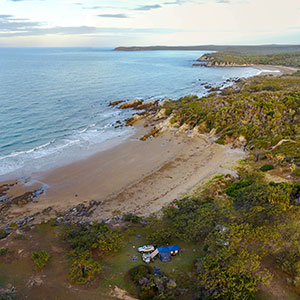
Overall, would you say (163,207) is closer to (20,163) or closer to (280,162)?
(280,162)

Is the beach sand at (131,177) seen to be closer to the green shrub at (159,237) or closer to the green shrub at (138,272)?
the green shrub at (159,237)

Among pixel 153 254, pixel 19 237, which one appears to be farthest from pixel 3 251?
pixel 153 254

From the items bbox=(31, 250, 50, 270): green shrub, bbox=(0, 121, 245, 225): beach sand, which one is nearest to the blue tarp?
bbox=(0, 121, 245, 225): beach sand

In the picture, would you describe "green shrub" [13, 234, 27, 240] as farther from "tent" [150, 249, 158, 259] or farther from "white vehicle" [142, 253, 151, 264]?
"tent" [150, 249, 158, 259]

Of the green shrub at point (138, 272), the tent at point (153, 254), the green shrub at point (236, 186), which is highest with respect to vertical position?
the green shrub at point (236, 186)

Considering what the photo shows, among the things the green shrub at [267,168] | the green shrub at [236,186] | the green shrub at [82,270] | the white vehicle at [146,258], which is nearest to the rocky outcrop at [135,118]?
the green shrub at [267,168]

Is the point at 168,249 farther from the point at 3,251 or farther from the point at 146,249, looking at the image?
the point at 3,251

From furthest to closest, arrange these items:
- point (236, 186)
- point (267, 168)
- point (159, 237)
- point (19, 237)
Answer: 1. point (267, 168)
2. point (236, 186)
3. point (19, 237)
4. point (159, 237)
